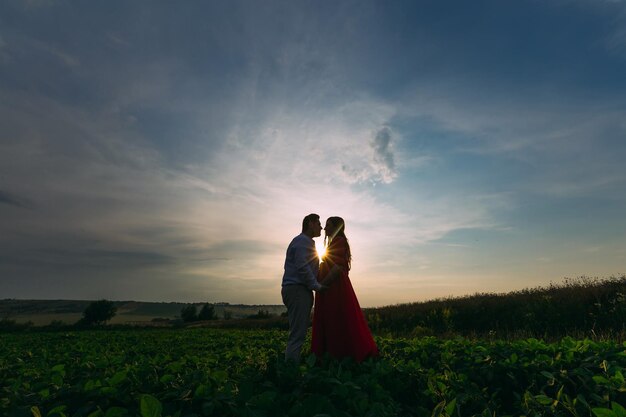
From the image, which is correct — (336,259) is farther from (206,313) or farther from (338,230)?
(206,313)

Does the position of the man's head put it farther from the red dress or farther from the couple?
the red dress

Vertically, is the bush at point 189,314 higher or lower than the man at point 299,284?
lower

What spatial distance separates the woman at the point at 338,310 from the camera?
694 cm

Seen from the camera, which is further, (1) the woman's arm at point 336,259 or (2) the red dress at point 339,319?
(1) the woman's arm at point 336,259

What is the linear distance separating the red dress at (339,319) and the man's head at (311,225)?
0.48 metres

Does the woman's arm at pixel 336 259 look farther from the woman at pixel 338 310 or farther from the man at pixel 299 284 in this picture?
the man at pixel 299 284

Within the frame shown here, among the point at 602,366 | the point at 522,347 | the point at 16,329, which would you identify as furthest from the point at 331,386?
the point at 16,329

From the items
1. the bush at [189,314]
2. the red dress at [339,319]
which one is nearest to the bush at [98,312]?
the bush at [189,314]

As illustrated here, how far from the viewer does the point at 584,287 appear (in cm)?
1634

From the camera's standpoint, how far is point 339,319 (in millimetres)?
7055

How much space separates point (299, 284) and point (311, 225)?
3.70ft

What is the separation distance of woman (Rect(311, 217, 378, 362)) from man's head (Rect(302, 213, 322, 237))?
37cm

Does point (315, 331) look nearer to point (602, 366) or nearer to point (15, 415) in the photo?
point (602, 366)

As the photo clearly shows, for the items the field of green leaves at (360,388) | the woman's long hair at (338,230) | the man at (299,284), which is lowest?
the field of green leaves at (360,388)
